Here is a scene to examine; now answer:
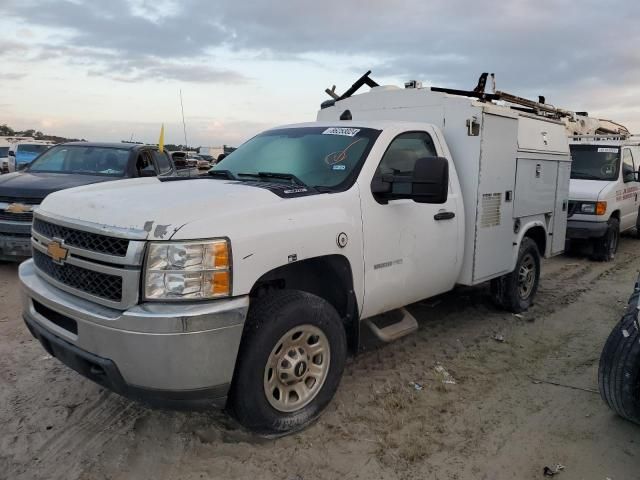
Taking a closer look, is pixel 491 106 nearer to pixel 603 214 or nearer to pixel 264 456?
pixel 264 456

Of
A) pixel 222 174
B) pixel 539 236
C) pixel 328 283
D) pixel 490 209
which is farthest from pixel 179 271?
pixel 539 236

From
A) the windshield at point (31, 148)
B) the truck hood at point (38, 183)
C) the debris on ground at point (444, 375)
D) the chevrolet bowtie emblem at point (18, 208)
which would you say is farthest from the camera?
the windshield at point (31, 148)

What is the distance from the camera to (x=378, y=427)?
3438 millimetres

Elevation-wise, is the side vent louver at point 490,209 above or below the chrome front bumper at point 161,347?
above

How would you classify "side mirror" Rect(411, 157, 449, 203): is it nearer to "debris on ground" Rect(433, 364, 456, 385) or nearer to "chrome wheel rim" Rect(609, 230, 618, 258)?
"debris on ground" Rect(433, 364, 456, 385)

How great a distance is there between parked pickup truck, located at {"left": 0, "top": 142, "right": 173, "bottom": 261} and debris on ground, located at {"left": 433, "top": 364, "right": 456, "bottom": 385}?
197 inches

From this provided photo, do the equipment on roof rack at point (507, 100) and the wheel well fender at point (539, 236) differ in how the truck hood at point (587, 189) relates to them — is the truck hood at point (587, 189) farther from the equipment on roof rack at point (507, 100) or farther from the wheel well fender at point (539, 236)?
the wheel well fender at point (539, 236)

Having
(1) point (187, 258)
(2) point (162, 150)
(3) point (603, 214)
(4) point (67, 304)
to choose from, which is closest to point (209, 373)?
(1) point (187, 258)

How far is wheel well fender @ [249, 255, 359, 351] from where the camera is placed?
3.38m

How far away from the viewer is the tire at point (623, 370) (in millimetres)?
3158

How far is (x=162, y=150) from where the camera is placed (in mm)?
9117

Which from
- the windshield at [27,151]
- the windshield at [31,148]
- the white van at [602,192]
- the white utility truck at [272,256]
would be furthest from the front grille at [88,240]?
the windshield at [31,148]

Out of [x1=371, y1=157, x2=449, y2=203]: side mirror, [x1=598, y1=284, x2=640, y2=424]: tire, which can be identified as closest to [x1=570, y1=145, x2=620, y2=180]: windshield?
[x1=598, y1=284, x2=640, y2=424]: tire

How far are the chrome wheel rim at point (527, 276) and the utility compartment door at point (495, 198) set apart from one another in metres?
0.54
